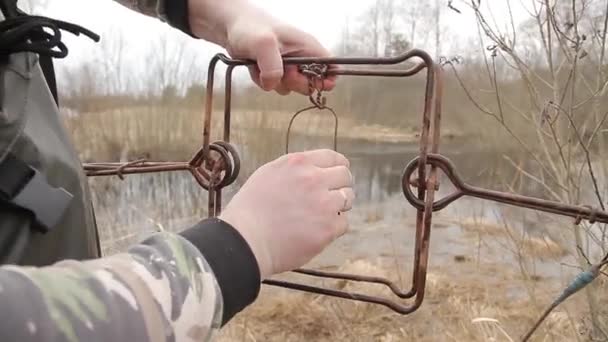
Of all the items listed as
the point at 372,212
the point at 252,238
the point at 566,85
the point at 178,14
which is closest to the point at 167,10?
the point at 178,14

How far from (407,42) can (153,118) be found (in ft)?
8.08

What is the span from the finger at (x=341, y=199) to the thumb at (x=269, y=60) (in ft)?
0.52

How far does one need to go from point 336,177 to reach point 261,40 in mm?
187

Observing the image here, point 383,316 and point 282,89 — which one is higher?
point 282,89

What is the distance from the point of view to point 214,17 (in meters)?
0.70

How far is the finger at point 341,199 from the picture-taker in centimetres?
47

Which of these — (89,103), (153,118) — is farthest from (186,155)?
(89,103)

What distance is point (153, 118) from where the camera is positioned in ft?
18.6

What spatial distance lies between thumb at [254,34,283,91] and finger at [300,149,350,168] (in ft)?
0.45

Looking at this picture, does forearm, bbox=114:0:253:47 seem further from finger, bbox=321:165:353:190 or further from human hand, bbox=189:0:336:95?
finger, bbox=321:165:353:190

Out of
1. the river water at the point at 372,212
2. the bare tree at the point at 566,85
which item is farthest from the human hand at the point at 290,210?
the river water at the point at 372,212

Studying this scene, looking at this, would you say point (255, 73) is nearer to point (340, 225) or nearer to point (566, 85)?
point (340, 225)

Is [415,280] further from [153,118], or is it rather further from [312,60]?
[153,118]

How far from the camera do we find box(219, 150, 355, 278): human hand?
1.44 ft
